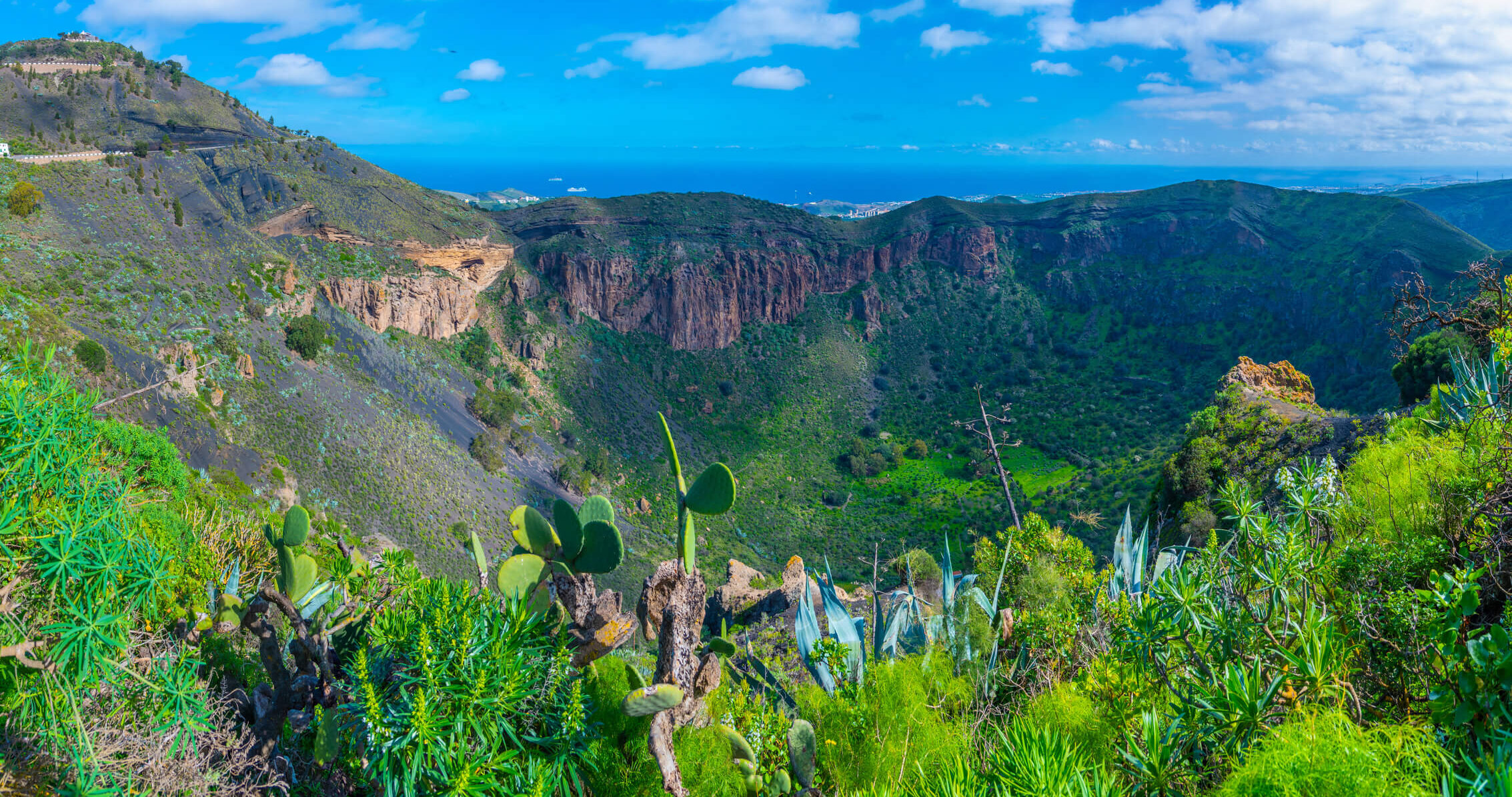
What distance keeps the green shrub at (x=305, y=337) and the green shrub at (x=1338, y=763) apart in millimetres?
35427

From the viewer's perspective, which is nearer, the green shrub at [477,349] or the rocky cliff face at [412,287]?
the rocky cliff face at [412,287]

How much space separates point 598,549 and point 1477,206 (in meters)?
→ 126

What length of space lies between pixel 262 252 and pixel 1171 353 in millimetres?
56180

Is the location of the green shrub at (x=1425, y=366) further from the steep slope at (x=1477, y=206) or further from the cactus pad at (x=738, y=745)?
the steep slope at (x=1477, y=206)

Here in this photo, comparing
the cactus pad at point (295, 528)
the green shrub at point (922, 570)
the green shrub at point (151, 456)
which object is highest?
the cactus pad at point (295, 528)

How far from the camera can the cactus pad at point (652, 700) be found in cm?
472

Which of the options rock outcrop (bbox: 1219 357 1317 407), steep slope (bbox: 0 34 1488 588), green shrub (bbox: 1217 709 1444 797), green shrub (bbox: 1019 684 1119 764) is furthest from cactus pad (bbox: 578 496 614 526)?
rock outcrop (bbox: 1219 357 1317 407)

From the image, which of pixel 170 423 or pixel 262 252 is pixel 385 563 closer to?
pixel 170 423

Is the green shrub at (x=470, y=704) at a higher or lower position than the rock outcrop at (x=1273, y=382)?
higher

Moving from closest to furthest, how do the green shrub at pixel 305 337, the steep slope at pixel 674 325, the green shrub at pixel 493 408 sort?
1. the steep slope at pixel 674 325
2. the green shrub at pixel 305 337
3. the green shrub at pixel 493 408

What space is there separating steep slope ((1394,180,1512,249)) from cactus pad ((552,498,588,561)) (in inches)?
4271

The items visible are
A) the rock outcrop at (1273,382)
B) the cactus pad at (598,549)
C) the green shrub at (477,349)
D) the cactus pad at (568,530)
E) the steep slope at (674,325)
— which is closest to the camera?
the cactus pad at (568,530)

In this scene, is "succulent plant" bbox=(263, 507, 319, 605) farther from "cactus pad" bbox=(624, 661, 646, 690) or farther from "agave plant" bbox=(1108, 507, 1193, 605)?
"agave plant" bbox=(1108, 507, 1193, 605)

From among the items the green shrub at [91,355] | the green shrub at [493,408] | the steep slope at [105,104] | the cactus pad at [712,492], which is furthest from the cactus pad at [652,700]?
the steep slope at [105,104]
